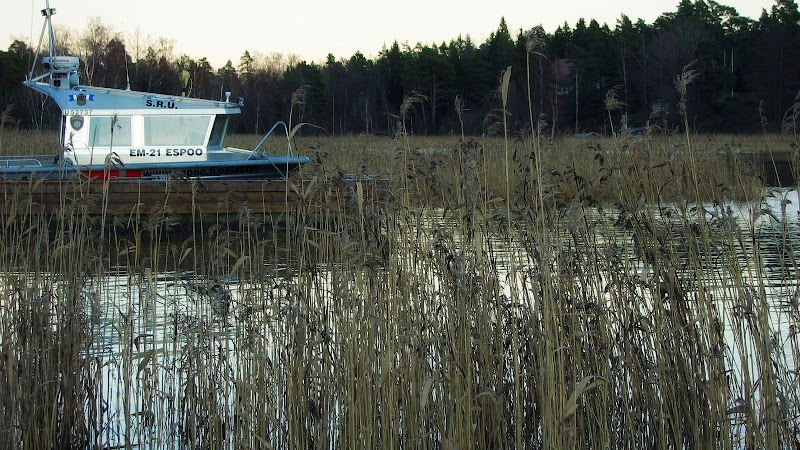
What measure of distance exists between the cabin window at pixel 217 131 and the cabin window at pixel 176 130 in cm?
16

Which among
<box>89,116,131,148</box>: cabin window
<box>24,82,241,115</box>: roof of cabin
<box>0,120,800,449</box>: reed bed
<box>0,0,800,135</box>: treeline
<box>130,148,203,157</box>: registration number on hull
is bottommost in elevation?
<box>0,120,800,449</box>: reed bed

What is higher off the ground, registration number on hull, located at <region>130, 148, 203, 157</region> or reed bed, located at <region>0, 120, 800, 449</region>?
registration number on hull, located at <region>130, 148, 203, 157</region>

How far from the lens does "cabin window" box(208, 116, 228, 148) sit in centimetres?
1284

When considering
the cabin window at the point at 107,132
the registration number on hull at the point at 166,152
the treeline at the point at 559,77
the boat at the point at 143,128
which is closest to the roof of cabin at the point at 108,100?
the boat at the point at 143,128

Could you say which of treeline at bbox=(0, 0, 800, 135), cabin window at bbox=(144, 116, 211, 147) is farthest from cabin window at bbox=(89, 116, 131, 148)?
treeline at bbox=(0, 0, 800, 135)

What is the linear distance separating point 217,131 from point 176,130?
0.65 metres

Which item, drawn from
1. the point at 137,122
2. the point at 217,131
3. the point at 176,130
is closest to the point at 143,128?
the point at 137,122

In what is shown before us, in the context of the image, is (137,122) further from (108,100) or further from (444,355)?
(444,355)

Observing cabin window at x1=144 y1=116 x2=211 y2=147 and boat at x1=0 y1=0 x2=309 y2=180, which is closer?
boat at x1=0 y1=0 x2=309 y2=180

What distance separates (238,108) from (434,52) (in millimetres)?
40187

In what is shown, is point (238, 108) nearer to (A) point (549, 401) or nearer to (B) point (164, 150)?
(B) point (164, 150)

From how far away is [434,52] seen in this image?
51906 millimetres

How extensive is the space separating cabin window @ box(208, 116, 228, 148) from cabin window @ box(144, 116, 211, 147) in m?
0.16

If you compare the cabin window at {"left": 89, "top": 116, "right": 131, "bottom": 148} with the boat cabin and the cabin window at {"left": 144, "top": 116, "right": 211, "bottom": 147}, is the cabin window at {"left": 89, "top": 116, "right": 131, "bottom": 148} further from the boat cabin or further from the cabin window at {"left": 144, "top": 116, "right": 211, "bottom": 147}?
the cabin window at {"left": 144, "top": 116, "right": 211, "bottom": 147}
